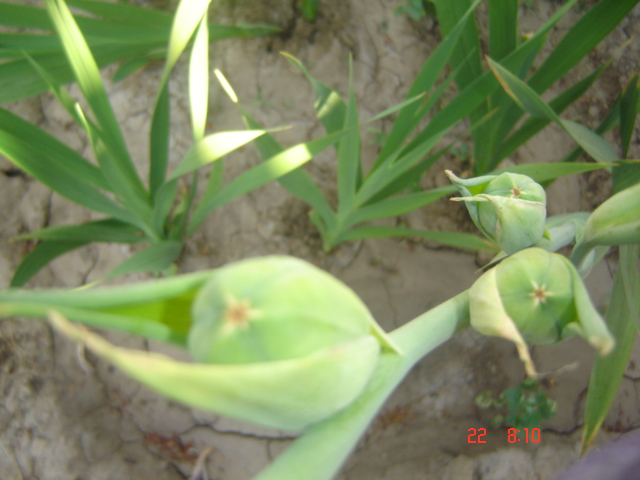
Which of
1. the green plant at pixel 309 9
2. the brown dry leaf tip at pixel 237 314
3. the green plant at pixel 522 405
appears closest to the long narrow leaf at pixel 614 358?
the green plant at pixel 522 405

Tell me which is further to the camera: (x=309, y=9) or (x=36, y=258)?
(x=309, y=9)

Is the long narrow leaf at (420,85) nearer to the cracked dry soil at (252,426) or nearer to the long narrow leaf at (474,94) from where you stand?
the long narrow leaf at (474,94)

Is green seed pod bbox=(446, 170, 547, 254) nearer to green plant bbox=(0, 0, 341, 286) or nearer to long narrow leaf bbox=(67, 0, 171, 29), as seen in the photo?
green plant bbox=(0, 0, 341, 286)

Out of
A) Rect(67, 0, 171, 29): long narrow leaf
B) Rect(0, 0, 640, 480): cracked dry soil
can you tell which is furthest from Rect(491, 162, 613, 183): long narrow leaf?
Rect(67, 0, 171, 29): long narrow leaf
